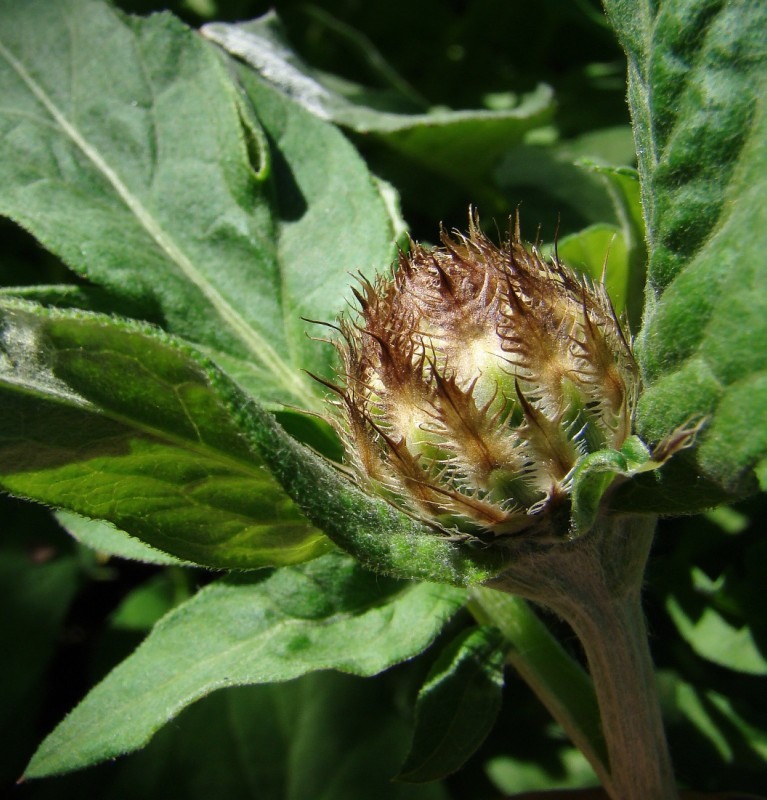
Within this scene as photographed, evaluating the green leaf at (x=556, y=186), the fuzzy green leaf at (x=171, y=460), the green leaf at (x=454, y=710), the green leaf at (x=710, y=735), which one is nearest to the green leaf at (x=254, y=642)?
the green leaf at (x=454, y=710)

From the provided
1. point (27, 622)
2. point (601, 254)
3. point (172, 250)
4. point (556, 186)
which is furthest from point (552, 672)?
point (27, 622)

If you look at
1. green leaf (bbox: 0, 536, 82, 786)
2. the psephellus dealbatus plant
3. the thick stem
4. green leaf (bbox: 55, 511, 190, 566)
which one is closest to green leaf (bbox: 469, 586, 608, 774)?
the thick stem

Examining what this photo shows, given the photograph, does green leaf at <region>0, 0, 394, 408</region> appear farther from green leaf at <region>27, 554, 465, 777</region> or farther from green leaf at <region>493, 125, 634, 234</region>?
green leaf at <region>493, 125, 634, 234</region>

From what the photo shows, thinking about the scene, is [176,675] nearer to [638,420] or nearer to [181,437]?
[181,437]

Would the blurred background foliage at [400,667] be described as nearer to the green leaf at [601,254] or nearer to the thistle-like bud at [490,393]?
the green leaf at [601,254]

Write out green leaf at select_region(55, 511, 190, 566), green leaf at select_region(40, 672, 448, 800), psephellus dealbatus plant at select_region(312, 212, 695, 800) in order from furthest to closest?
green leaf at select_region(40, 672, 448, 800)
green leaf at select_region(55, 511, 190, 566)
psephellus dealbatus plant at select_region(312, 212, 695, 800)

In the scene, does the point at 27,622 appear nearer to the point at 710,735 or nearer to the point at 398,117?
the point at 398,117
